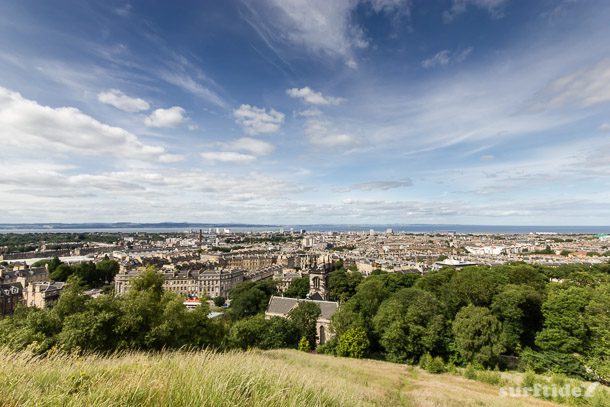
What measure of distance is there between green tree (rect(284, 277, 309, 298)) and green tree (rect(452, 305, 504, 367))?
3541 cm

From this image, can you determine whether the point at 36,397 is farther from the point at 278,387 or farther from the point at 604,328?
the point at 604,328

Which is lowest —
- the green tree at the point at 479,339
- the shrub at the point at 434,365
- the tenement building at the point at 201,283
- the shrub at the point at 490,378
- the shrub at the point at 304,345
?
the tenement building at the point at 201,283

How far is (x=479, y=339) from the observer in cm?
2548

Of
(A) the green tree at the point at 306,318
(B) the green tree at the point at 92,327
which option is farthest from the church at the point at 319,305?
(B) the green tree at the point at 92,327

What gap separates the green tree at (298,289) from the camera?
59375 mm

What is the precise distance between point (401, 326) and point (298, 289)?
34006 mm

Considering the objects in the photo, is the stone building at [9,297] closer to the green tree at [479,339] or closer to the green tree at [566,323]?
the green tree at [479,339]

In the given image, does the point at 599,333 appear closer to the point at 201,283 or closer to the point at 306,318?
the point at 306,318

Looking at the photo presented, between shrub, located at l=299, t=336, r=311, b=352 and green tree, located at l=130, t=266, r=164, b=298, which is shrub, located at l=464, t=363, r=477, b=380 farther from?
green tree, located at l=130, t=266, r=164, b=298

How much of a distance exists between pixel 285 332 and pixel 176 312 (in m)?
16.9

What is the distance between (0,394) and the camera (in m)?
3.96

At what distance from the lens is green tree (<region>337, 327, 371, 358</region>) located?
94.5 feet

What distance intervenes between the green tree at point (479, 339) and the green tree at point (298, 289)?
3541 centimetres

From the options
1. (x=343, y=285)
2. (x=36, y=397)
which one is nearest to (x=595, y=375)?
(x=36, y=397)
